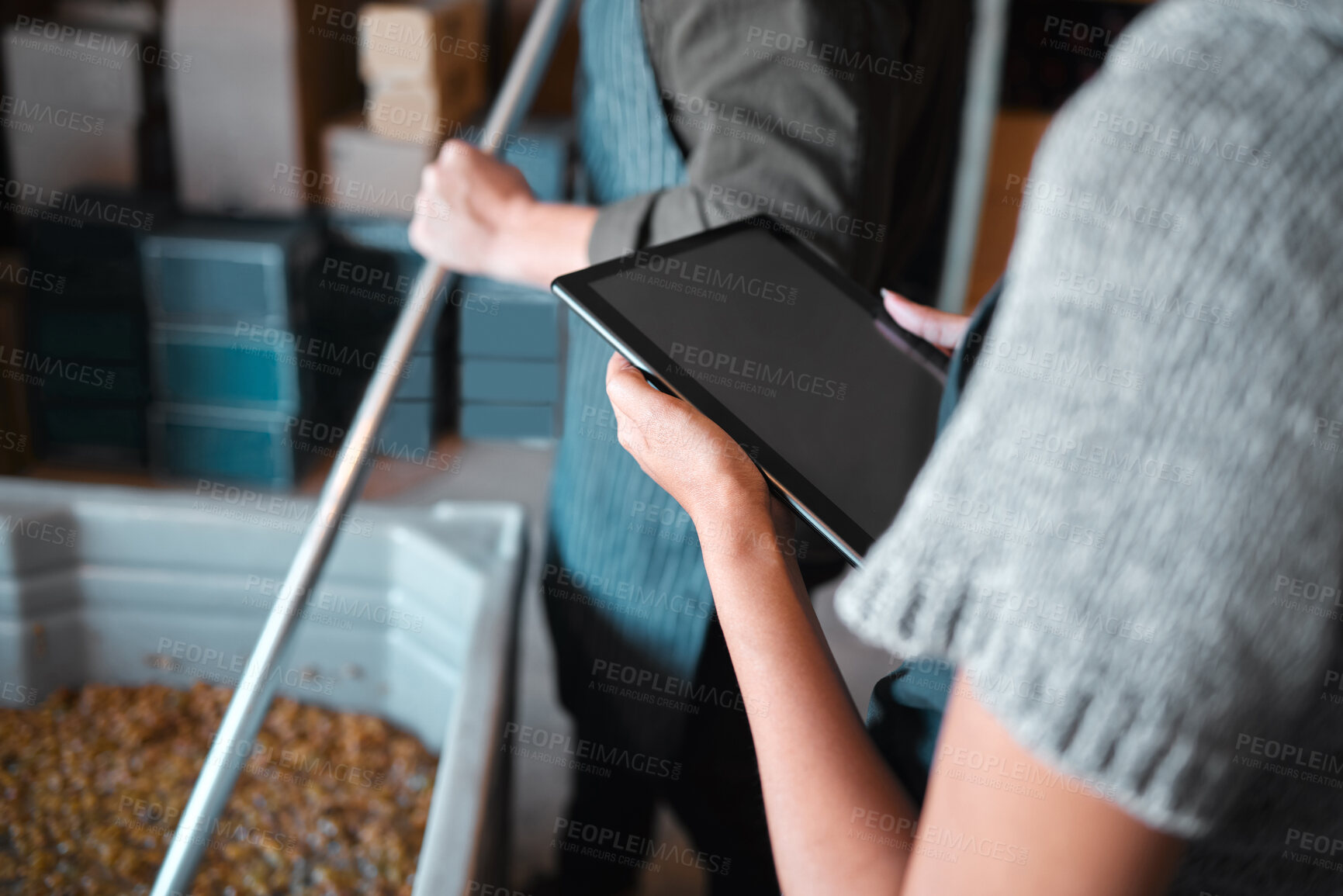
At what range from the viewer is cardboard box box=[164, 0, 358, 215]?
1.76m

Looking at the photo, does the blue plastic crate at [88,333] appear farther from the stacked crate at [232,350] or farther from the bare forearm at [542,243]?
the bare forearm at [542,243]

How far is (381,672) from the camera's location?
1.04m

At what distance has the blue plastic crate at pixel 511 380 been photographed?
1.93 m

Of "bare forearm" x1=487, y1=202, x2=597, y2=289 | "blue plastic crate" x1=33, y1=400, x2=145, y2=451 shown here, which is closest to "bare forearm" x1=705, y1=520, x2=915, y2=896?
"bare forearm" x1=487, y1=202, x2=597, y2=289

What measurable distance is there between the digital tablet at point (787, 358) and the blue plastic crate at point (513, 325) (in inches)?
52.9

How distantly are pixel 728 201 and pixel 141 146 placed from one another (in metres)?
1.70

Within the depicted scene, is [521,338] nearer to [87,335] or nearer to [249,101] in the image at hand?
[249,101]

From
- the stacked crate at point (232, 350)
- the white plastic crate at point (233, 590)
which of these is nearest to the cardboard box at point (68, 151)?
the stacked crate at point (232, 350)

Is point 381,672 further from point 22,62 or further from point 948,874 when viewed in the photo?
point 22,62

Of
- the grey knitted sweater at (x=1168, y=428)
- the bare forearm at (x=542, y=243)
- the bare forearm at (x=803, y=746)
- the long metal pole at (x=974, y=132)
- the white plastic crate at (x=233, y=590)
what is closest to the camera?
the grey knitted sweater at (x=1168, y=428)

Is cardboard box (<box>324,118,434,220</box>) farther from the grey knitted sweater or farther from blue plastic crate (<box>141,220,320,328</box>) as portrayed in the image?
the grey knitted sweater

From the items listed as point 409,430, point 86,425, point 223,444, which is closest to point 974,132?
point 409,430

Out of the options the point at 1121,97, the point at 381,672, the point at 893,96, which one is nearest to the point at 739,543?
the point at 1121,97

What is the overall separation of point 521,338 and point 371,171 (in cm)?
43
